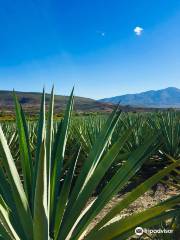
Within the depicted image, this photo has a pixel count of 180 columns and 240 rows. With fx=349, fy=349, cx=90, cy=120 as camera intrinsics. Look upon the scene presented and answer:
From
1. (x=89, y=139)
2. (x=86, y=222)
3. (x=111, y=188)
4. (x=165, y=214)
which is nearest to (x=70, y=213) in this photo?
(x=86, y=222)

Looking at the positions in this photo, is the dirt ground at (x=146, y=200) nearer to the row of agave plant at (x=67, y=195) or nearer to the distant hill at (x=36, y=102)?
the row of agave plant at (x=67, y=195)

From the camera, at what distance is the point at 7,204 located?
208cm

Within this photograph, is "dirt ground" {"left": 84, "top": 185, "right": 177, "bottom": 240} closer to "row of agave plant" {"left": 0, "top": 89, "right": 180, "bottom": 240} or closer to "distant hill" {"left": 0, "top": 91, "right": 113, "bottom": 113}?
"row of agave plant" {"left": 0, "top": 89, "right": 180, "bottom": 240}

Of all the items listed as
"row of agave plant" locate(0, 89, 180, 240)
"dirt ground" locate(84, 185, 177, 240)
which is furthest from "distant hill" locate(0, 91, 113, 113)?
"row of agave plant" locate(0, 89, 180, 240)

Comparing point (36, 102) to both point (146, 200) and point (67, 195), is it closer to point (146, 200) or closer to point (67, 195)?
point (146, 200)

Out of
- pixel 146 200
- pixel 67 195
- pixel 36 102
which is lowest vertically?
pixel 36 102

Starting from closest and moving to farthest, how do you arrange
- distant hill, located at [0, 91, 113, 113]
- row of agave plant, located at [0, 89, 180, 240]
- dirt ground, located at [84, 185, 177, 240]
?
row of agave plant, located at [0, 89, 180, 240]
dirt ground, located at [84, 185, 177, 240]
distant hill, located at [0, 91, 113, 113]

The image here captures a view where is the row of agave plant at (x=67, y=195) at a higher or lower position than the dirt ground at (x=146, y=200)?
higher

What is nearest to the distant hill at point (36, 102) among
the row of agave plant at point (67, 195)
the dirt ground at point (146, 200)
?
the dirt ground at point (146, 200)

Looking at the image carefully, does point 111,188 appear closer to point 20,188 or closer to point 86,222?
point 86,222

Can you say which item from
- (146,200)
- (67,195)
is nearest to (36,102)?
(146,200)

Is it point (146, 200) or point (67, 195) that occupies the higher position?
point (67, 195)

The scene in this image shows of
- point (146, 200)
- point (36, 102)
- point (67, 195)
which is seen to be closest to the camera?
point (67, 195)

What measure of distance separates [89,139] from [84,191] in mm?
4664
